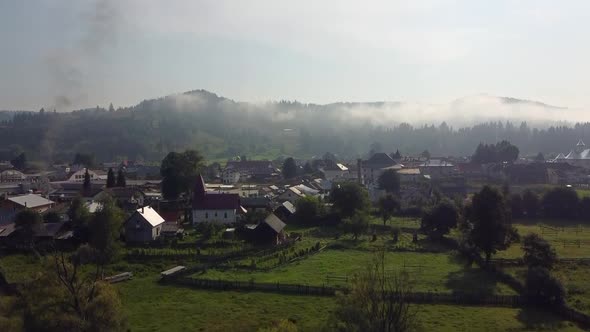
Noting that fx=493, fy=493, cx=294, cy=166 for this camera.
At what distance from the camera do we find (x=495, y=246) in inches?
1393

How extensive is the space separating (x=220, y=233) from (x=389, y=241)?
51.8 feet

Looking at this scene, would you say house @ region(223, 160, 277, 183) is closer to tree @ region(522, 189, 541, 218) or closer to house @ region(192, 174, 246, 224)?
house @ region(192, 174, 246, 224)

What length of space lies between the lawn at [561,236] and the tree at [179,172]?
128 ft

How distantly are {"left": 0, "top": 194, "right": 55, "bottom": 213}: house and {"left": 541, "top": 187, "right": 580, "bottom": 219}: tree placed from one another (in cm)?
5833

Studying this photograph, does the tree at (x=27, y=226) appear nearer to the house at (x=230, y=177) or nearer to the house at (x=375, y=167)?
the house at (x=230, y=177)

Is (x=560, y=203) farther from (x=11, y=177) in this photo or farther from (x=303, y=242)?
(x=11, y=177)

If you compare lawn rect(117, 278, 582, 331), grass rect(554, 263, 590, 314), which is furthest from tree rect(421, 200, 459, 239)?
lawn rect(117, 278, 582, 331)

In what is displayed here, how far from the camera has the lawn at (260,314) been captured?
24198 millimetres

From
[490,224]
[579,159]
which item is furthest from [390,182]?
[579,159]

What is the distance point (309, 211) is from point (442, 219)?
50.6 feet

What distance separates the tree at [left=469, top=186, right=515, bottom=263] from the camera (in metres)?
34.9

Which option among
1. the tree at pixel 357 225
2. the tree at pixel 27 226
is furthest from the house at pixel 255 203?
the tree at pixel 27 226

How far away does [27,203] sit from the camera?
5569cm

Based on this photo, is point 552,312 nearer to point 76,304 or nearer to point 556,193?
point 76,304
